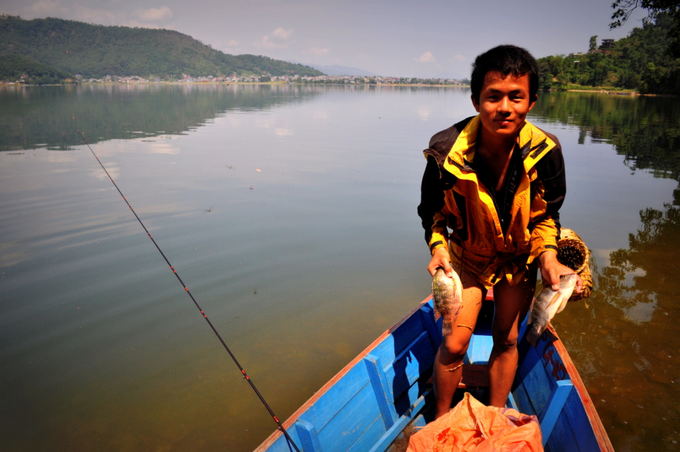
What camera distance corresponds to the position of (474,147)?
2.54 metres

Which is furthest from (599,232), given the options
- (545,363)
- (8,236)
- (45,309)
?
(8,236)

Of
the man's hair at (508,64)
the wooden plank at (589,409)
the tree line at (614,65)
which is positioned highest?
the tree line at (614,65)

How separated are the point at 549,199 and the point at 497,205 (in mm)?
313

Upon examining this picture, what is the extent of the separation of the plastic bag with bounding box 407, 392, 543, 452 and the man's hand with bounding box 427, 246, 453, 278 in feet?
2.67

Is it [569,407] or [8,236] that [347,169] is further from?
[569,407]

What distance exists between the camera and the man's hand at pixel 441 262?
2480 millimetres

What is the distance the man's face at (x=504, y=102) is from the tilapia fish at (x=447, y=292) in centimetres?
92

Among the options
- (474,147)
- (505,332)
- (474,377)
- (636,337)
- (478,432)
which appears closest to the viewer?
(478,432)

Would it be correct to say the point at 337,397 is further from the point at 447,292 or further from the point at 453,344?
the point at 447,292

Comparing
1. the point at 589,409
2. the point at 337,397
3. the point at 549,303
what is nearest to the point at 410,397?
the point at 337,397

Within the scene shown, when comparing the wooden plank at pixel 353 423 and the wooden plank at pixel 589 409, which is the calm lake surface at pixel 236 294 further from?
the wooden plank at pixel 353 423

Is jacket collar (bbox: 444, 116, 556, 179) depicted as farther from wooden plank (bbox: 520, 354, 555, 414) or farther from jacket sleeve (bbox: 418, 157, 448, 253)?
wooden plank (bbox: 520, 354, 555, 414)

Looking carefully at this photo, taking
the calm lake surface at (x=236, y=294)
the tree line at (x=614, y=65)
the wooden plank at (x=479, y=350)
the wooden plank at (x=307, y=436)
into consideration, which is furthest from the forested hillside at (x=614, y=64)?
the wooden plank at (x=307, y=436)

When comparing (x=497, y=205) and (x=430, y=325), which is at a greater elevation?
(x=497, y=205)
